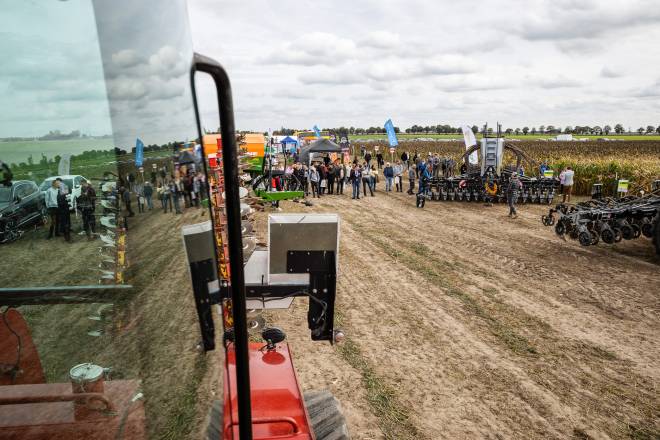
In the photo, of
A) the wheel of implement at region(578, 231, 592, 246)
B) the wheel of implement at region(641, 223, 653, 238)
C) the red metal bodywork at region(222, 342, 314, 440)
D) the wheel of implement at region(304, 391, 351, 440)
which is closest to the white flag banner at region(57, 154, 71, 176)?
the red metal bodywork at region(222, 342, 314, 440)

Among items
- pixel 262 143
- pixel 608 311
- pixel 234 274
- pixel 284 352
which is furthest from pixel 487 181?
pixel 234 274

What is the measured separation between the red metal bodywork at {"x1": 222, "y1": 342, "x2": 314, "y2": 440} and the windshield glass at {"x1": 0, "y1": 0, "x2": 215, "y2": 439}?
0.95m

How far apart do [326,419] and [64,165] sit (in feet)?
10.4

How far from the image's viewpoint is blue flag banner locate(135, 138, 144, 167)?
3.45ft

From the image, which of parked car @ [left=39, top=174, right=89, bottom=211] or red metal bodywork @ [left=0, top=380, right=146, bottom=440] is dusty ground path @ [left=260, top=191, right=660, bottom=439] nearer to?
red metal bodywork @ [left=0, top=380, right=146, bottom=440]

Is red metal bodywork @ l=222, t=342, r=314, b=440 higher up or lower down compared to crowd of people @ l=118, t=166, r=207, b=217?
lower down

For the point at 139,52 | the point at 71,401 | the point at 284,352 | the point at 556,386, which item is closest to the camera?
the point at 139,52

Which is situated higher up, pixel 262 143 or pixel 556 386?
pixel 262 143

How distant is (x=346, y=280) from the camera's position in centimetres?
873

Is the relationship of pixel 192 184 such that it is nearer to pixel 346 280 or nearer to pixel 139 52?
pixel 139 52

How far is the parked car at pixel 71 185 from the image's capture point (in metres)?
1.16

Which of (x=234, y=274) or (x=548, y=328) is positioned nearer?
(x=234, y=274)

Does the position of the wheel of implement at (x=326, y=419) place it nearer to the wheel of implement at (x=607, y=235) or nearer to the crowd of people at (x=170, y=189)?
the crowd of people at (x=170, y=189)

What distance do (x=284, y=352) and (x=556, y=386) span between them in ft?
11.7
